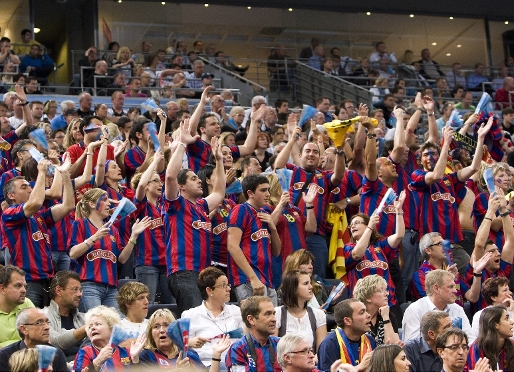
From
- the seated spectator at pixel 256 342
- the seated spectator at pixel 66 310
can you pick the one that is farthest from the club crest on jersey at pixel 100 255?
the seated spectator at pixel 256 342

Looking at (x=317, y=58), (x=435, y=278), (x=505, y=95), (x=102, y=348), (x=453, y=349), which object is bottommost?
(x=453, y=349)

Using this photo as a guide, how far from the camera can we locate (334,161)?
35.1 ft

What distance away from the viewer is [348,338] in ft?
24.0

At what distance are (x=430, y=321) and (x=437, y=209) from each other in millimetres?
2788

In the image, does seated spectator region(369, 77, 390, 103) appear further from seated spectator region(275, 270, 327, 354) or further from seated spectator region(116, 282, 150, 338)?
seated spectator region(116, 282, 150, 338)

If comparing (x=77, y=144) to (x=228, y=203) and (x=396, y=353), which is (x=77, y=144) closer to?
(x=228, y=203)

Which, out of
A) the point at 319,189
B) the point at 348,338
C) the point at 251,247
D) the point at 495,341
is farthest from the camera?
the point at 319,189

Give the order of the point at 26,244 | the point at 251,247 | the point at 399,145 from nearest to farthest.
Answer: the point at 26,244
the point at 251,247
the point at 399,145

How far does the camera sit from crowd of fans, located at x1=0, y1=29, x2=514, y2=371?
700cm

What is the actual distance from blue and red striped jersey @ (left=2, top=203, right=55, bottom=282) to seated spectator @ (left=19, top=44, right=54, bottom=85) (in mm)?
8285

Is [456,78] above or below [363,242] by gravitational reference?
above

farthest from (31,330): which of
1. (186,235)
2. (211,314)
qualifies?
(186,235)

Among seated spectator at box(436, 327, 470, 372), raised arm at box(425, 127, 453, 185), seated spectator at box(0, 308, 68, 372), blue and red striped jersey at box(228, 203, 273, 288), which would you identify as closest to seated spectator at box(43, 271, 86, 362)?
seated spectator at box(0, 308, 68, 372)

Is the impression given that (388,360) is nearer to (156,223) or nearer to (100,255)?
(100,255)
